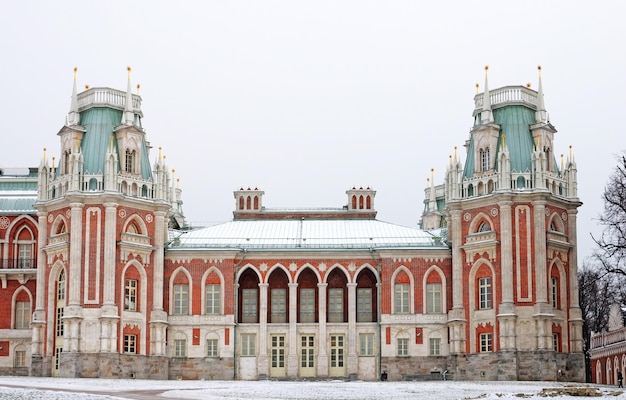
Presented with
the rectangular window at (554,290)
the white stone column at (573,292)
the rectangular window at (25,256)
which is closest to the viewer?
the rectangular window at (554,290)

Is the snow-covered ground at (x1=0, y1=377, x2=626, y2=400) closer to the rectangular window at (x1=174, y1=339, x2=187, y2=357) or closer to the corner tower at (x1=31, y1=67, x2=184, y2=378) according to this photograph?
the corner tower at (x1=31, y1=67, x2=184, y2=378)

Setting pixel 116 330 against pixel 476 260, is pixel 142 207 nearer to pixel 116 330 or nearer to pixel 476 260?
pixel 116 330

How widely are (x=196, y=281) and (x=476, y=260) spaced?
18865mm

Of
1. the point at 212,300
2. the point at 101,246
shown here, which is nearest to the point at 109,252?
the point at 101,246

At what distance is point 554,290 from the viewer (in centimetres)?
7319

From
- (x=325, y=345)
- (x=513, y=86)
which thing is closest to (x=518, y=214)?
(x=513, y=86)

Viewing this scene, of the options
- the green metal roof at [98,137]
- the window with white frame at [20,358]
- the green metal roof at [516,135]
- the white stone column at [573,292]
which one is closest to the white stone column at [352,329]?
the green metal roof at [516,135]

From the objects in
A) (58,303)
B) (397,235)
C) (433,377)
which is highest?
(397,235)

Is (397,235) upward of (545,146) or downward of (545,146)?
Result: downward

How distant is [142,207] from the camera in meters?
74.5

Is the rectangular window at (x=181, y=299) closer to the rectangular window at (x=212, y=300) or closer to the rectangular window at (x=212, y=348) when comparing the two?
the rectangular window at (x=212, y=300)

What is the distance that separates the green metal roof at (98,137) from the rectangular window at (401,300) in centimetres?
1858

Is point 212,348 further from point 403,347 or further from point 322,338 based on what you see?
point 403,347

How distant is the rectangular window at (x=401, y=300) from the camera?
7594 centimetres
